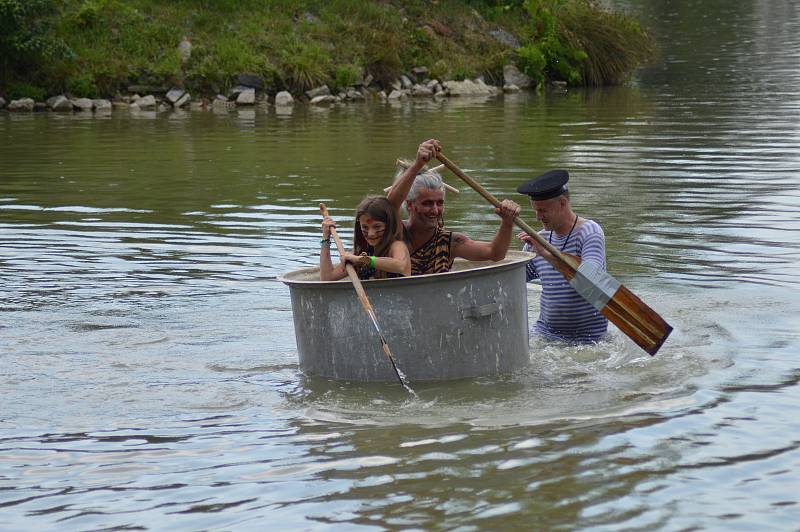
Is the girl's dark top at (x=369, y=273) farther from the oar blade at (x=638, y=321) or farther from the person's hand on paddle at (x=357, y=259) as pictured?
the oar blade at (x=638, y=321)

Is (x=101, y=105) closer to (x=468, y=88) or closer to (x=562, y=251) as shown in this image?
(x=468, y=88)

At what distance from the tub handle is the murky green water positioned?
395 mm

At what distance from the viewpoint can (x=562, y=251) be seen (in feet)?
24.9

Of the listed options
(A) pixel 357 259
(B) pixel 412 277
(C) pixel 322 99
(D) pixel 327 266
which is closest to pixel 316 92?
(C) pixel 322 99

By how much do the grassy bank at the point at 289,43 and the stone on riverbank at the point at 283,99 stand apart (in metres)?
0.55

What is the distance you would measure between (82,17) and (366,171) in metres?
15.4

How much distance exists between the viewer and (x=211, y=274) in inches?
407

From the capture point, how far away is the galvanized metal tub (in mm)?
6570

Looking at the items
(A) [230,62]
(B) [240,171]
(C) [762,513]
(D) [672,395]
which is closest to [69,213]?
(B) [240,171]

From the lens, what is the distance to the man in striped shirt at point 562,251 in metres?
7.37

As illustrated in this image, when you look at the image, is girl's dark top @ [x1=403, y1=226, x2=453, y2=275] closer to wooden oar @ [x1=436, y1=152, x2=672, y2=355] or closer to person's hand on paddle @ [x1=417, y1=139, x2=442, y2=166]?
wooden oar @ [x1=436, y1=152, x2=672, y2=355]

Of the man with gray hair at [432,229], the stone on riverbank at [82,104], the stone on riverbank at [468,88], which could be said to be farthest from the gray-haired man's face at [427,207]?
the stone on riverbank at [468,88]

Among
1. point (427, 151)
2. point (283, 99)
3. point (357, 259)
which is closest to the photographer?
point (357, 259)

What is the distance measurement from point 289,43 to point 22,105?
678 cm
